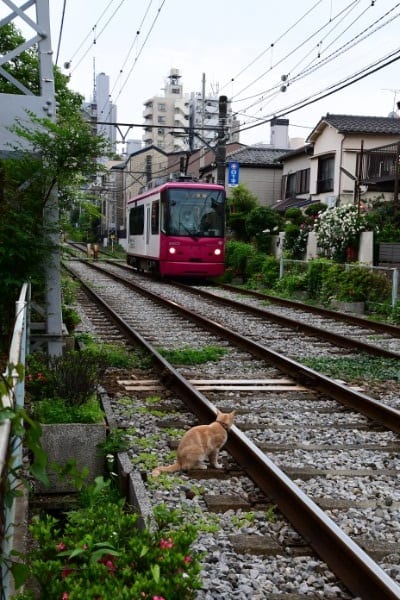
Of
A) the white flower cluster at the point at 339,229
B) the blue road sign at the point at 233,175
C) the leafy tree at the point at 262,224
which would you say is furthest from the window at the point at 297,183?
the white flower cluster at the point at 339,229

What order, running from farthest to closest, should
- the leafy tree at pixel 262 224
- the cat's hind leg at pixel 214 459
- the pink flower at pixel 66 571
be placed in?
the leafy tree at pixel 262 224 → the cat's hind leg at pixel 214 459 → the pink flower at pixel 66 571

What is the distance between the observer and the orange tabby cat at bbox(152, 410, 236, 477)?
479 centimetres

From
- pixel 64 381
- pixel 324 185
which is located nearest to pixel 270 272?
pixel 324 185

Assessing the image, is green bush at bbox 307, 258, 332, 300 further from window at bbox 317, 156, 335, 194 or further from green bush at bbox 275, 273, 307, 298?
window at bbox 317, 156, 335, 194

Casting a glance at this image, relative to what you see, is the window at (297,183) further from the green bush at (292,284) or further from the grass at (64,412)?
the grass at (64,412)

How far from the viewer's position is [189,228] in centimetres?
2152

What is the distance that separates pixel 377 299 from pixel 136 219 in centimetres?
1389

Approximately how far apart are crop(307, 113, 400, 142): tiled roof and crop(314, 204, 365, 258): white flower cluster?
11.9 meters

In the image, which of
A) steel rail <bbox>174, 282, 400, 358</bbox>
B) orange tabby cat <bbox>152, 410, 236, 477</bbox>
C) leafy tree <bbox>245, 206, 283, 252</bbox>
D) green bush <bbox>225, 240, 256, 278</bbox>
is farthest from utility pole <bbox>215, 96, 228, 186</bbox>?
orange tabby cat <bbox>152, 410, 236, 477</bbox>

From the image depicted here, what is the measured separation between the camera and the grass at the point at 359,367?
838 centimetres

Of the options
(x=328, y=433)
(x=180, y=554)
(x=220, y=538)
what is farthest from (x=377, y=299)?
(x=180, y=554)

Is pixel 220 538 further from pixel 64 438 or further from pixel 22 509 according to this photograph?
pixel 64 438

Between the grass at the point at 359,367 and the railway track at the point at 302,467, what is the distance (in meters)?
0.57

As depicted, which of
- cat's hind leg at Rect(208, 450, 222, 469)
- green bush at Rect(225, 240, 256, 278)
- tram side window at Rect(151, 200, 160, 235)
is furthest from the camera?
green bush at Rect(225, 240, 256, 278)
